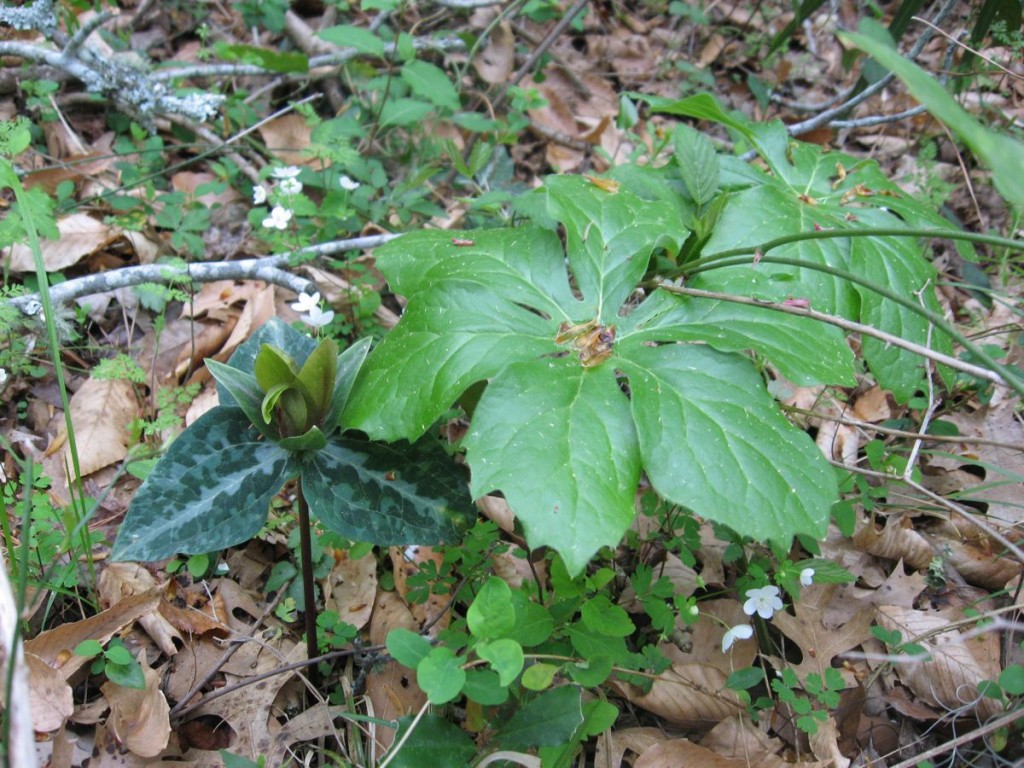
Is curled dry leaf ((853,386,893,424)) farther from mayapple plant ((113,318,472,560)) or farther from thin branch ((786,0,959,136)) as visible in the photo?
mayapple plant ((113,318,472,560))

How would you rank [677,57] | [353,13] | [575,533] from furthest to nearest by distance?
[677,57] < [353,13] < [575,533]

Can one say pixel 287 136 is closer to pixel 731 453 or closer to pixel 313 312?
pixel 313 312

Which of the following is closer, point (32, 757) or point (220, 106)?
point (32, 757)

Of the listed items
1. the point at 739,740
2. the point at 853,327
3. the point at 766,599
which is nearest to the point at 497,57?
the point at 853,327

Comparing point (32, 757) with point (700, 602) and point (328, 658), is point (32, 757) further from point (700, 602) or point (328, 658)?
point (700, 602)

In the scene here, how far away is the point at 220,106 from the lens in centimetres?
343

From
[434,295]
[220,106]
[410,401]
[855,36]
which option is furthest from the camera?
[220,106]

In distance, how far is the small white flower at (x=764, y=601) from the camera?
1784 mm

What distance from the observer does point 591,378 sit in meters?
1.58

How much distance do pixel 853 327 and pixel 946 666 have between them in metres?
1.06

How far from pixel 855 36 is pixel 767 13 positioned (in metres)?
4.30

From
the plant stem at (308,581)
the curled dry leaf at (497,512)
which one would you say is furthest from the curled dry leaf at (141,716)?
the curled dry leaf at (497,512)

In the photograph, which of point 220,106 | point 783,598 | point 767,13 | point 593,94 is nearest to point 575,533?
point 783,598

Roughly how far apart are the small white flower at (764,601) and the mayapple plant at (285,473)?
0.73m
